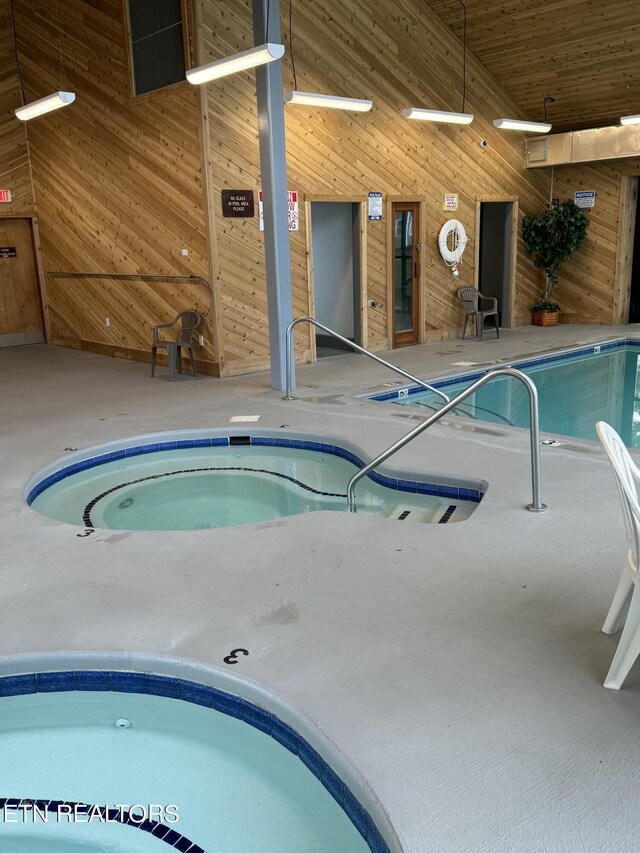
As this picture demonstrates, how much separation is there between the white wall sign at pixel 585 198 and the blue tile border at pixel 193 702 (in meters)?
11.7

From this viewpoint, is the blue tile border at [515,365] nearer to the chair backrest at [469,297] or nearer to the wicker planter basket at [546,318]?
the chair backrest at [469,297]

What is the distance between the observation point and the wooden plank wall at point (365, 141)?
26.7 feet

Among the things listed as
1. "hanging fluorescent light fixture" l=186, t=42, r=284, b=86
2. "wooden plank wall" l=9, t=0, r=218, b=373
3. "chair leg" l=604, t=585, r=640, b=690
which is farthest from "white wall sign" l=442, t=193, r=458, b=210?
"chair leg" l=604, t=585, r=640, b=690

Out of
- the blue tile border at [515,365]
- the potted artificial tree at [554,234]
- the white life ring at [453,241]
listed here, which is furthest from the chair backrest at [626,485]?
the potted artificial tree at [554,234]

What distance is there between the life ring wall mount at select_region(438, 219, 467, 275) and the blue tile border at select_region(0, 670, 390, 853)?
912 centimetres

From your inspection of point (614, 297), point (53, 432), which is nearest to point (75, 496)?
point (53, 432)

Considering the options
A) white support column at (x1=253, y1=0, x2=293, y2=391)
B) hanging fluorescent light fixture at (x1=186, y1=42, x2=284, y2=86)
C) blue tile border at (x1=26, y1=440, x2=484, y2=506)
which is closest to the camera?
blue tile border at (x1=26, y1=440, x2=484, y2=506)

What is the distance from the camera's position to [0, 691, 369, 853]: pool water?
2.18 metres

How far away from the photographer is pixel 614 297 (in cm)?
1217

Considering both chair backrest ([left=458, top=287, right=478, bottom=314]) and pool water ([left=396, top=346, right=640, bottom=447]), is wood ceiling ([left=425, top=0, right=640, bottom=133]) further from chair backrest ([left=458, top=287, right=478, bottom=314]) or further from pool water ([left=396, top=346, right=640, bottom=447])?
pool water ([left=396, top=346, right=640, bottom=447])

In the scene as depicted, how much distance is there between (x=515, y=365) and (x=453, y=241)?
2.78 meters

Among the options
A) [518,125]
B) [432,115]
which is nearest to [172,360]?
[432,115]

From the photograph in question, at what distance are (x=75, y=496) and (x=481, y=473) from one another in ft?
9.18

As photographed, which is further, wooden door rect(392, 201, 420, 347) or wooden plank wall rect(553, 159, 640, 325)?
wooden plank wall rect(553, 159, 640, 325)
